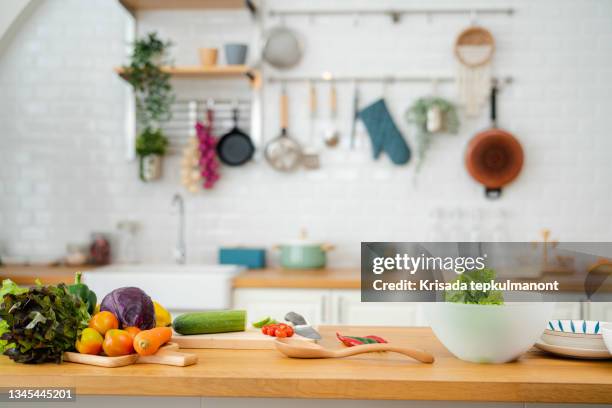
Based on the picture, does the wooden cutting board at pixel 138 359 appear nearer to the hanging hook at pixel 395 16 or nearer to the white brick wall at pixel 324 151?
the white brick wall at pixel 324 151

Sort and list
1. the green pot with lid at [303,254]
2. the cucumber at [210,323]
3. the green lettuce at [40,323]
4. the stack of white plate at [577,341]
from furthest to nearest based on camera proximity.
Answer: the green pot with lid at [303,254] → the cucumber at [210,323] → the stack of white plate at [577,341] → the green lettuce at [40,323]

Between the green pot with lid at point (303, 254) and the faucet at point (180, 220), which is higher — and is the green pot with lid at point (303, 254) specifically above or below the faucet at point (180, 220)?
below

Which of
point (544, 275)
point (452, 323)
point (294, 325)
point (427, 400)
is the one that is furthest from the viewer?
point (544, 275)

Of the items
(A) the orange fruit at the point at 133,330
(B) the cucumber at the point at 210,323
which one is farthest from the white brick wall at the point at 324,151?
(A) the orange fruit at the point at 133,330

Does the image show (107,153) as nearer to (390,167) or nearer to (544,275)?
(390,167)

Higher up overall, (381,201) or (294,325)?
(381,201)

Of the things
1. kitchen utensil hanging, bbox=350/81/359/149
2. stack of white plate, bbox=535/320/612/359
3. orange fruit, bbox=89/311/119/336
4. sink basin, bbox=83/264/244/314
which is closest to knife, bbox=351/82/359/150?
kitchen utensil hanging, bbox=350/81/359/149

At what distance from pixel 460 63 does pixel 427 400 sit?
3124 millimetres

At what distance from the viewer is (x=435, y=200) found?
14.6ft

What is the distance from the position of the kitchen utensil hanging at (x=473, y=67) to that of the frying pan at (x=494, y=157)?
12cm

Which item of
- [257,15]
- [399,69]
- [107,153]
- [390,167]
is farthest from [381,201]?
[107,153]

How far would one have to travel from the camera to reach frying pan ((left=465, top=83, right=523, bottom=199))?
434cm

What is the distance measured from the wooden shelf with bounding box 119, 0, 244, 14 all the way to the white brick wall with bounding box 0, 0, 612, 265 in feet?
0.24

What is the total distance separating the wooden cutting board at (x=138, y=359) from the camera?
1.78 m
